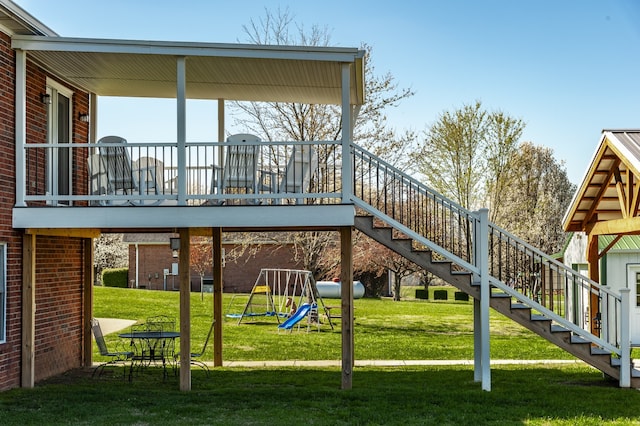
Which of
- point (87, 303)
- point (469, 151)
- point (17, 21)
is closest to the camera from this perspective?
point (17, 21)

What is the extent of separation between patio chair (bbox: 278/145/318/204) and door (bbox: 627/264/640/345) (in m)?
12.3

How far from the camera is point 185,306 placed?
1230 cm

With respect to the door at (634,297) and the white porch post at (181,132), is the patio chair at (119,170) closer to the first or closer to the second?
the white porch post at (181,132)

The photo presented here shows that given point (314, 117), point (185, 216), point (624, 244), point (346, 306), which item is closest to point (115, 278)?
point (314, 117)

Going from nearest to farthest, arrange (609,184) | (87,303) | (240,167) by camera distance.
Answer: (240,167)
(87,303)
(609,184)

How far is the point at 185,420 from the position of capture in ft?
33.2

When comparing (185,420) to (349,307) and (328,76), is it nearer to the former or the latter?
(349,307)

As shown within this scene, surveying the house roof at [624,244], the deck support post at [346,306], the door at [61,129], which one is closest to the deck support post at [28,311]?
the door at [61,129]

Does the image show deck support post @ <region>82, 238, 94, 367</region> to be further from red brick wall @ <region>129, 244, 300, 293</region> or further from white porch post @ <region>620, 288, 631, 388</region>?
red brick wall @ <region>129, 244, 300, 293</region>

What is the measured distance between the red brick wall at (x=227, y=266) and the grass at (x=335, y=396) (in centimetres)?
2073

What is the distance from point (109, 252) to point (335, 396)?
3561 cm

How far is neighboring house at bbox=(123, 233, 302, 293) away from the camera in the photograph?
39.8 m

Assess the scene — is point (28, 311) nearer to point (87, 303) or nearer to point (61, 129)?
point (87, 303)

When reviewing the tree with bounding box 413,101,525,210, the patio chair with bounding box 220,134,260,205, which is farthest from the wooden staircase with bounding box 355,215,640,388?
the tree with bounding box 413,101,525,210
